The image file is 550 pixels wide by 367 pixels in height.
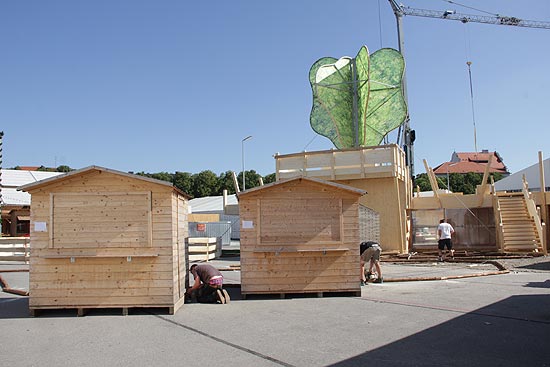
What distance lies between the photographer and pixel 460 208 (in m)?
25.1

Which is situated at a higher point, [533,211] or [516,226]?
[533,211]

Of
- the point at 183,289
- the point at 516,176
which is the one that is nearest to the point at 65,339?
the point at 183,289

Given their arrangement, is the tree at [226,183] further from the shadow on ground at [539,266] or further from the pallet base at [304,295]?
the pallet base at [304,295]

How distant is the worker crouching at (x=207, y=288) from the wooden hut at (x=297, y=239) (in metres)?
0.64

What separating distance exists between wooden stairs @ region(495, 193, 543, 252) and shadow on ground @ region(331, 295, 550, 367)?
13.3 metres

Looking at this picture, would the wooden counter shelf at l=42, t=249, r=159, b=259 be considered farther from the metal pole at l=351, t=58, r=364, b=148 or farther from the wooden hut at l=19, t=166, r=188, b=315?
the metal pole at l=351, t=58, r=364, b=148

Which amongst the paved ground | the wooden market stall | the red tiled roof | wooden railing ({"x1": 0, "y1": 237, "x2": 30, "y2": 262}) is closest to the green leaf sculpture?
the wooden market stall

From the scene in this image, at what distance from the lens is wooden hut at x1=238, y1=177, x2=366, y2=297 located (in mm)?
11891

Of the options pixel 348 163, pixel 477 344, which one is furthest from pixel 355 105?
pixel 477 344

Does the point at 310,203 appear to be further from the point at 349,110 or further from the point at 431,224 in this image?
the point at 349,110

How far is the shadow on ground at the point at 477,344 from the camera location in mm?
6359

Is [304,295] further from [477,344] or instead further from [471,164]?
[471,164]

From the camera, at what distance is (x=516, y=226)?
22688mm

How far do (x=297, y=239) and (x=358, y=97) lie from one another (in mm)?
19555
